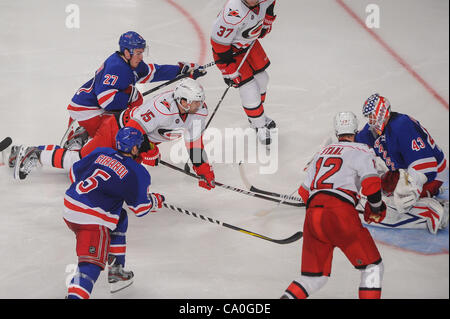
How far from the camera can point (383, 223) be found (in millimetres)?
3680

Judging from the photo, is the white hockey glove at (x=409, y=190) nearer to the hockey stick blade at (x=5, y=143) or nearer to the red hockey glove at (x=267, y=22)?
the red hockey glove at (x=267, y=22)

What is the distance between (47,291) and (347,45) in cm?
339

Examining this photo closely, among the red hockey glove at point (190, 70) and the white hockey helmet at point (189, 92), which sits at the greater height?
the red hockey glove at point (190, 70)

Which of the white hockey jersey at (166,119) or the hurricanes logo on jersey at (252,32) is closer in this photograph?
the white hockey jersey at (166,119)

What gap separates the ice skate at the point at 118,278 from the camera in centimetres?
315

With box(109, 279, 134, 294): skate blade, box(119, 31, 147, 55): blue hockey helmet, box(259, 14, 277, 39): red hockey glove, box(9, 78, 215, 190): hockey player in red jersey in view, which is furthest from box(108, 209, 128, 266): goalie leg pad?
box(259, 14, 277, 39): red hockey glove

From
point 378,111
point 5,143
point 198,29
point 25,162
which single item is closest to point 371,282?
point 378,111

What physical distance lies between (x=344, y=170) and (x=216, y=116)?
77.0 inches

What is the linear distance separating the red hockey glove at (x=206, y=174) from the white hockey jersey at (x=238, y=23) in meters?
0.91

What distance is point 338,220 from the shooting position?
9.48ft

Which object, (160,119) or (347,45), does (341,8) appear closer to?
(347,45)

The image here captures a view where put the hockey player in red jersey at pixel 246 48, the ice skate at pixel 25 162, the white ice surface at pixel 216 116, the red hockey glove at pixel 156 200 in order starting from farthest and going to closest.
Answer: the hockey player in red jersey at pixel 246 48 < the ice skate at pixel 25 162 < the red hockey glove at pixel 156 200 < the white ice surface at pixel 216 116

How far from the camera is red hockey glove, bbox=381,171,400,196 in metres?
3.69

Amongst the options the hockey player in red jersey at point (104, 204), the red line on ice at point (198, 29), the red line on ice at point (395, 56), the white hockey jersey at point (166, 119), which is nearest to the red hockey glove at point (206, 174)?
the white hockey jersey at point (166, 119)
